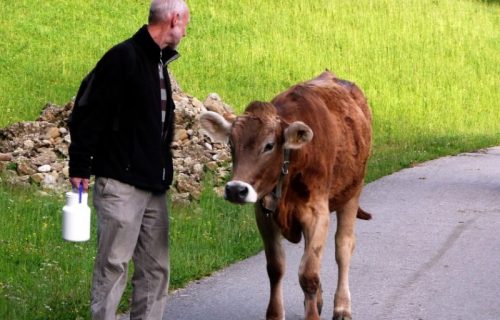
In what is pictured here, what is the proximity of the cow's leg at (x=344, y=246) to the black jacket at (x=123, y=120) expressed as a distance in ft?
7.37

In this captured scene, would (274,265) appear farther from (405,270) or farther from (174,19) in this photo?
(405,270)

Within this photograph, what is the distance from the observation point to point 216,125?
7.92m

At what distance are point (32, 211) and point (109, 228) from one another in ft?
17.7

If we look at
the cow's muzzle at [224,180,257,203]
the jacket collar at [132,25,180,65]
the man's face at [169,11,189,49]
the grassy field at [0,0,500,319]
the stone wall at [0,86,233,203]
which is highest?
the man's face at [169,11,189,49]

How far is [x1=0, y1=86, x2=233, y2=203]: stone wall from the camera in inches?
562

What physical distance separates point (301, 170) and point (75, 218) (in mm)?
1711

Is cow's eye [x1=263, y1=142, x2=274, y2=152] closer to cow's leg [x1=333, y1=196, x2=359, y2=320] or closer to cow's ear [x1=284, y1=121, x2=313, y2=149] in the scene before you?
cow's ear [x1=284, y1=121, x2=313, y2=149]

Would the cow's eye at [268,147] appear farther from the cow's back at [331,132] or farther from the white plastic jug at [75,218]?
the white plastic jug at [75,218]

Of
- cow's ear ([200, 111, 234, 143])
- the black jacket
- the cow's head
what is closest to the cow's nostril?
the cow's head

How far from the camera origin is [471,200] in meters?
14.5

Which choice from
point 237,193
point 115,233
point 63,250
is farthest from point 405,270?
point 115,233

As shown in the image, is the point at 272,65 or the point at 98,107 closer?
the point at 98,107

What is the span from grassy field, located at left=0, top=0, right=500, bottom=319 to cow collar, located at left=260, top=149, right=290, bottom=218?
9.42ft

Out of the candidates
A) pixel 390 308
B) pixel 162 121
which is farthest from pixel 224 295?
pixel 162 121
